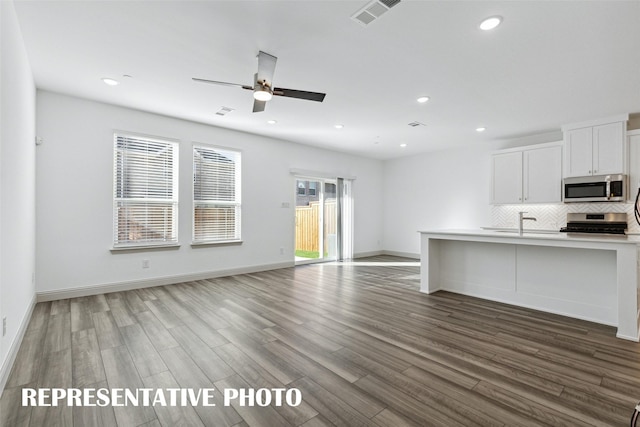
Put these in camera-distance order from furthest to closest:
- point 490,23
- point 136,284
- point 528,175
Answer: point 528,175 → point 136,284 → point 490,23

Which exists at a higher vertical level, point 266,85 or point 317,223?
point 266,85

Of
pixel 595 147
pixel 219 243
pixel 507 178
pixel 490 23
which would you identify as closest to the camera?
pixel 490 23

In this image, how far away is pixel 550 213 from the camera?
5.82 m

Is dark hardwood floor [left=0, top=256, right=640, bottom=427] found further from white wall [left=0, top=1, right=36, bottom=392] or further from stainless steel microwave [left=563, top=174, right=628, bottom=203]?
stainless steel microwave [left=563, top=174, right=628, bottom=203]

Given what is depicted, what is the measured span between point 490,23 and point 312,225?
18.7 ft

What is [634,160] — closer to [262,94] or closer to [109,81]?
[262,94]

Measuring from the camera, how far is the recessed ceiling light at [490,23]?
2.41 meters

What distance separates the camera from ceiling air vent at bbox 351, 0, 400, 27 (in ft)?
7.36

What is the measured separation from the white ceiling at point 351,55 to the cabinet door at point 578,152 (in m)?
0.35

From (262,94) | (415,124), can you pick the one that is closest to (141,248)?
(262,94)

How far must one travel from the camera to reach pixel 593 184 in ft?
16.2

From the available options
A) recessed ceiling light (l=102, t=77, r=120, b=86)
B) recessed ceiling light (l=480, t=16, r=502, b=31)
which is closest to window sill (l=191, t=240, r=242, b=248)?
recessed ceiling light (l=102, t=77, r=120, b=86)

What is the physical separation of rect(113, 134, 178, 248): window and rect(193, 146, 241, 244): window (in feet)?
1.29

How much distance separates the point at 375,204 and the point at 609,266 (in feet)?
19.2
